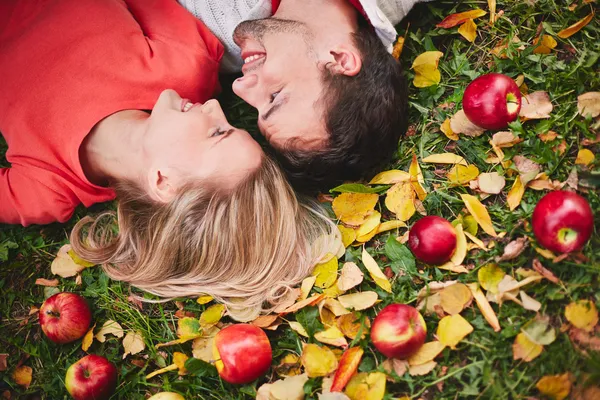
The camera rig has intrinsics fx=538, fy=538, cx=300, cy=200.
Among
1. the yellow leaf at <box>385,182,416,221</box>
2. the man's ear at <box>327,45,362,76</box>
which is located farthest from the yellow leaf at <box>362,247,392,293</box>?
the man's ear at <box>327,45,362,76</box>

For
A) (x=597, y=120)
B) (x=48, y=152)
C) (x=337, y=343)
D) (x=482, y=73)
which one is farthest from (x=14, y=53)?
(x=597, y=120)

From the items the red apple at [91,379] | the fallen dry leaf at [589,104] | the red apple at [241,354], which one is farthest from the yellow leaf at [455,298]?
the red apple at [91,379]

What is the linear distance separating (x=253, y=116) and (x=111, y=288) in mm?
1217

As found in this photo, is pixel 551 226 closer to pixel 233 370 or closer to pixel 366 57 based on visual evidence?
pixel 366 57

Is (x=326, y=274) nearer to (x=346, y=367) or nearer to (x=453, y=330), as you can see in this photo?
(x=346, y=367)

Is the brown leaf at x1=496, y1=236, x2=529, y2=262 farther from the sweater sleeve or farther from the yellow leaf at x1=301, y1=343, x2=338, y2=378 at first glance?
the sweater sleeve

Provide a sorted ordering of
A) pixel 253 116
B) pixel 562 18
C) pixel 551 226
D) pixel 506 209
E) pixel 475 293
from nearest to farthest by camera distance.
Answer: pixel 551 226, pixel 475 293, pixel 506 209, pixel 562 18, pixel 253 116

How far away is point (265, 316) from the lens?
2.56 meters

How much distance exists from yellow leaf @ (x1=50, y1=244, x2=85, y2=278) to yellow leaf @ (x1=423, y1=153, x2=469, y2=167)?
189cm

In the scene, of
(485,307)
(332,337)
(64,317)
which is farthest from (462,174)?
(64,317)

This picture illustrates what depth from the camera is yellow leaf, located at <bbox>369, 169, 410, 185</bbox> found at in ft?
8.80

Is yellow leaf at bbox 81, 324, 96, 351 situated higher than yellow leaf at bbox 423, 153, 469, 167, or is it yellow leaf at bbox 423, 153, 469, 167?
yellow leaf at bbox 423, 153, 469, 167

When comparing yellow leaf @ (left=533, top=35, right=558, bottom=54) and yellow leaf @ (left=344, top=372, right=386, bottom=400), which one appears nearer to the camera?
yellow leaf @ (left=344, top=372, right=386, bottom=400)

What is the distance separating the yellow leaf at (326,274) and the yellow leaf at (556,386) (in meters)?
0.98
